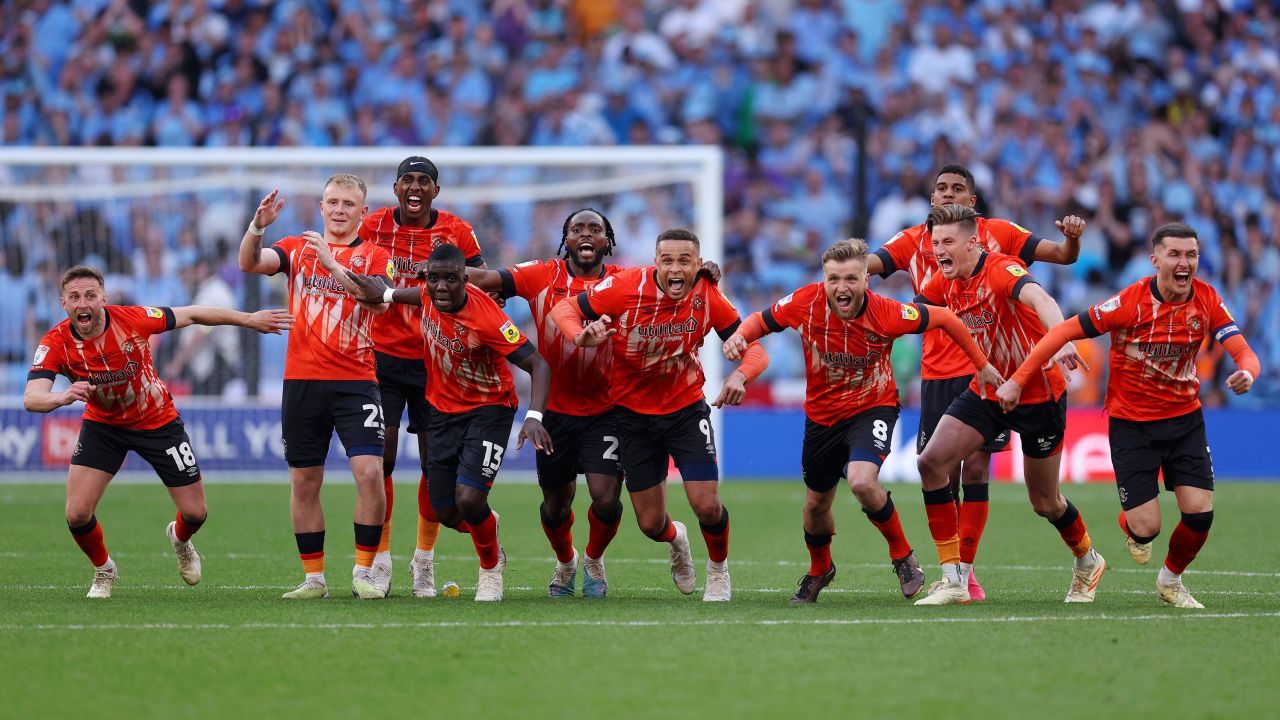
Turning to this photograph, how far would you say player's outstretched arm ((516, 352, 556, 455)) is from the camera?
8.55 m

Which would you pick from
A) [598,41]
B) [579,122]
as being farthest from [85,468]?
[598,41]

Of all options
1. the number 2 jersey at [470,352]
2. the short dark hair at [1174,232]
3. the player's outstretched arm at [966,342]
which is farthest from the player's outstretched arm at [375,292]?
the short dark hair at [1174,232]

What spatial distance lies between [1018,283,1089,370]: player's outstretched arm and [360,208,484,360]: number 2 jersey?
3.36 metres

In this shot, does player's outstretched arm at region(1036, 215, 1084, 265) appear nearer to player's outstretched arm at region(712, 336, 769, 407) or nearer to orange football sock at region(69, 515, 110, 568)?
player's outstretched arm at region(712, 336, 769, 407)

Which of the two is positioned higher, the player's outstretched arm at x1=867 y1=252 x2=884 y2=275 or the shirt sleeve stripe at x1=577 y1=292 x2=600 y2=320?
the player's outstretched arm at x1=867 y1=252 x2=884 y2=275

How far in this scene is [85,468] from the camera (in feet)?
30.7

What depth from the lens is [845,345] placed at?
8953 mm

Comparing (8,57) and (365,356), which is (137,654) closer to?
(365,356)

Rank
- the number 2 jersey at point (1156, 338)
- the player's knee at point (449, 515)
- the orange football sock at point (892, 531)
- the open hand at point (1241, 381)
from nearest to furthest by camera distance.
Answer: the open hand at point (1241, 381) → the number 2 jersey at point (1156, 338) → the orange football sock at point (892, 531) → the player's knee at point (449, 515)

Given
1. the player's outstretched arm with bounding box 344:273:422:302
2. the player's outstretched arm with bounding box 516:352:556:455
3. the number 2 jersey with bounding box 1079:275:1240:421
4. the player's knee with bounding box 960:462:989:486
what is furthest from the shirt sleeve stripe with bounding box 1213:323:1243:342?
the player's outstretched arm with bounding box 344:273:422:302

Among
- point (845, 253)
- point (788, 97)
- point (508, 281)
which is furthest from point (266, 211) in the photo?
point (788, 97)

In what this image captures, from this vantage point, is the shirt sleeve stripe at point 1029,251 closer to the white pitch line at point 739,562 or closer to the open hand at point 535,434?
the white pitch line at point 739,562

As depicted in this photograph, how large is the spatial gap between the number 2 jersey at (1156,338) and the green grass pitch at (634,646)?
115cm

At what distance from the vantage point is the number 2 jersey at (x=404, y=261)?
991cm
